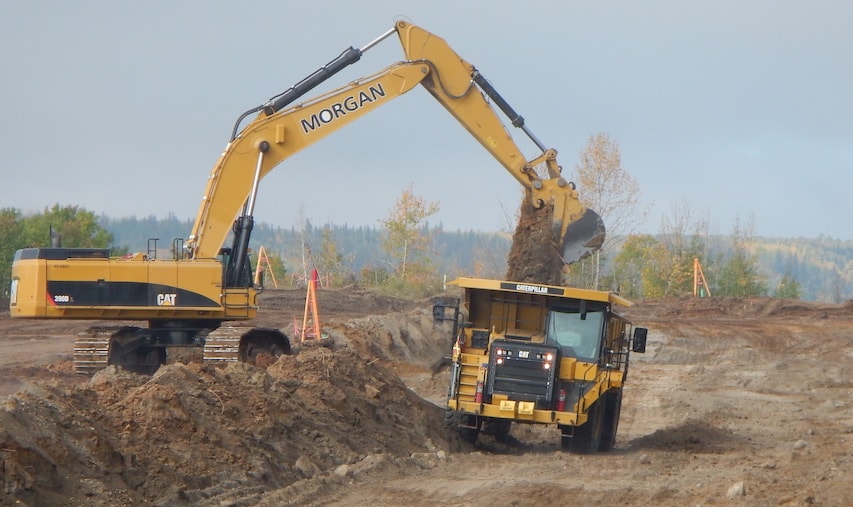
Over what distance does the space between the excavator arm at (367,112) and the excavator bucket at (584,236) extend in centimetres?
2

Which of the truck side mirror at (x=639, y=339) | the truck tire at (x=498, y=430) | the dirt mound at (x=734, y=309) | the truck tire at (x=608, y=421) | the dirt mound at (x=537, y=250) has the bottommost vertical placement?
the truck tire at (x=498, y=430)

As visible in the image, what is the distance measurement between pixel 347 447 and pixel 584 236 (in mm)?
7325

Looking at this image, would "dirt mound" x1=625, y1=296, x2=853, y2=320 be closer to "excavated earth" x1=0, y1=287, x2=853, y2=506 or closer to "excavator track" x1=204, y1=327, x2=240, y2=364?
"excavated earth" x1=0, y1=287, x2=853, y2=506

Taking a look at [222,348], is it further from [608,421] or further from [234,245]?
[608,421]

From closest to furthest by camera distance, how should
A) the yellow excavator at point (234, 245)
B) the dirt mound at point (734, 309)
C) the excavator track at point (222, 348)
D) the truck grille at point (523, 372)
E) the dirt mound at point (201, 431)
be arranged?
1. the dirt mound at point (201, 431)
2. the truck grille at point (523, 372)
3. the yellow excavator at point (234, 245)
4. the excavator track at point (222, 348)
5. the dirt mound at point (734, 309)

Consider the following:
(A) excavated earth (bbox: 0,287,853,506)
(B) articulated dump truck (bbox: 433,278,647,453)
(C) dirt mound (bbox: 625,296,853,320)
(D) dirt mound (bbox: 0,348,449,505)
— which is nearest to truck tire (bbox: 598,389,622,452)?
(B) articulated dump truck (bbox: 433,278,647,453)

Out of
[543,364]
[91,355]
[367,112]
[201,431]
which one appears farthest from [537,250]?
[201,431]

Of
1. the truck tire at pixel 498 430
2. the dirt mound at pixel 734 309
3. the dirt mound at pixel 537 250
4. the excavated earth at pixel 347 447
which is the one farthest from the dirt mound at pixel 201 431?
the dirt mound at pixel 734 309

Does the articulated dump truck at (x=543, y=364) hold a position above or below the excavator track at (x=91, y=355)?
above

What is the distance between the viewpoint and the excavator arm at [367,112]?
65.8 feet

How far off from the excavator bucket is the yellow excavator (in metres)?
0.02

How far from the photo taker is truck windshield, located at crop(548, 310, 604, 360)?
54.4 feet

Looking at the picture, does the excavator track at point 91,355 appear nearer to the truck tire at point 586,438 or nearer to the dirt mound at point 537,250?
the dirt mound at point 537,250

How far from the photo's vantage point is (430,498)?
1205 centimetres
